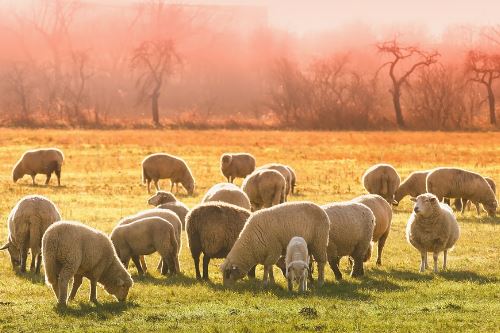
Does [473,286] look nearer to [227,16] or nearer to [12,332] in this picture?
[12,332]

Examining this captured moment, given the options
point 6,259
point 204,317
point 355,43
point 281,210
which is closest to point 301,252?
point 281,210

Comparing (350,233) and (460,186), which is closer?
(350,233)

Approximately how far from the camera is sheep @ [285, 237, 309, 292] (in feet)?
47.1

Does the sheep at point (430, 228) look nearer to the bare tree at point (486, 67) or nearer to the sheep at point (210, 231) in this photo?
the sheep at point (210, 231)

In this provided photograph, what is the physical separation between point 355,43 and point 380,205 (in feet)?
275

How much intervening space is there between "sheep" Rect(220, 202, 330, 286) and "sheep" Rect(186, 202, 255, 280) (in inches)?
37.6

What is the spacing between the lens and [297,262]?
564 inches

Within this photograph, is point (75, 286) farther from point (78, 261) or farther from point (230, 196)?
point (230, 196)

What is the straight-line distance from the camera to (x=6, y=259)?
19.0 m

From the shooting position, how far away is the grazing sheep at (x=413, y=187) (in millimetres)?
28562

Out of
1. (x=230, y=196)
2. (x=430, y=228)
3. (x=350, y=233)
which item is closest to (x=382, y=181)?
(x=230, y=196)

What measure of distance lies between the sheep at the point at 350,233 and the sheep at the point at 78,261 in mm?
3913

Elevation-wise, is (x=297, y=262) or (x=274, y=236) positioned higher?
(x=274, y=236)

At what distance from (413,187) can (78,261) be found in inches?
659
